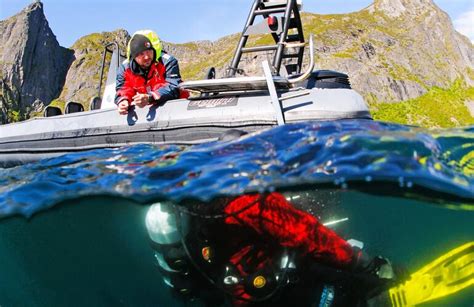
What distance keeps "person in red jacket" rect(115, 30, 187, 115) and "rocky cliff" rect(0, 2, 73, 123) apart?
7649 cm

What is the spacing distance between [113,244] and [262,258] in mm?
2797

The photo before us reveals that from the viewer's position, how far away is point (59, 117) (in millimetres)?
6719

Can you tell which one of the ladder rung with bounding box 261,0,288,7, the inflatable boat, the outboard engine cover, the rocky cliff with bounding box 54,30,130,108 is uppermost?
the rocky cliff with bounding box 54,30,130,108

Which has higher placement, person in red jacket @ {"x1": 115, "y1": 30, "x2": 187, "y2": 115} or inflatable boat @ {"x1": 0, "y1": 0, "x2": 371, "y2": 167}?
person in red jacket @ {"x1": 115, "y1": 30, "x2": 187, "y2": 115}

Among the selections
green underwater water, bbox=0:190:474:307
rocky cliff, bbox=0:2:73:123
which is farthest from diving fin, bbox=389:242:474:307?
rocky cliff, bbox=0:2:73:123

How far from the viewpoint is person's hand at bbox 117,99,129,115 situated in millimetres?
6117

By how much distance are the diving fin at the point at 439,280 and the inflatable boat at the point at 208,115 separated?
191 cm

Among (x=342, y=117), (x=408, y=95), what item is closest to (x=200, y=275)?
(x=342, y=117)

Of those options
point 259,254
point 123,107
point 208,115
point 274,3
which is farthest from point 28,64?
point 259,254

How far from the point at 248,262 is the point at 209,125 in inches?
83.2

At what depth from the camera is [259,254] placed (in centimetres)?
402

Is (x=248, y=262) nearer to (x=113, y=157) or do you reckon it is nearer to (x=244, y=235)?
(x=244, y=235)

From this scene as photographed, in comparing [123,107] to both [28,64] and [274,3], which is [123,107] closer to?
[274,3]

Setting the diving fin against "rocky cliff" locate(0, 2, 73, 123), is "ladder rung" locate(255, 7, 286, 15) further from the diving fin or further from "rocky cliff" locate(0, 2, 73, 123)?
"rocky cliff" locate(0, 2, 73, 123)
